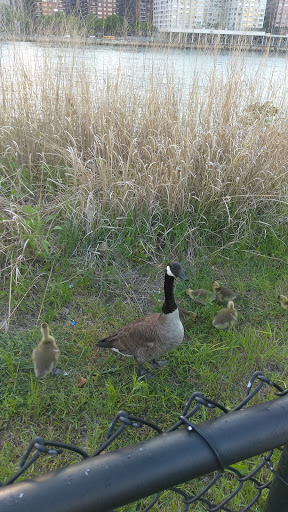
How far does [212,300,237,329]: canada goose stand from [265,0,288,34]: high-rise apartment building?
480 centimetres

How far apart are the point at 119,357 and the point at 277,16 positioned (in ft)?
18.9

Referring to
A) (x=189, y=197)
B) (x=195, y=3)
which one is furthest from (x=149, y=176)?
(x=195, y=3)

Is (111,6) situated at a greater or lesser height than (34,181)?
greater

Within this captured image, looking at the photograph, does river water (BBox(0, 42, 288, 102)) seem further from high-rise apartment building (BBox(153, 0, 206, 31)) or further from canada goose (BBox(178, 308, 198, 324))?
canada goose (BBox(178, 308, 198, 324))

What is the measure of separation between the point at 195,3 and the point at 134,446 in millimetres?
6326

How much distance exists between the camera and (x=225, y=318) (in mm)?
2961

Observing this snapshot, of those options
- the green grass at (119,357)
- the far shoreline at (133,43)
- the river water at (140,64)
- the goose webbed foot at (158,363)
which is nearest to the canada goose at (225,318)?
the green grass at (119,357)

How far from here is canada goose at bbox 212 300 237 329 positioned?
2.95 metres

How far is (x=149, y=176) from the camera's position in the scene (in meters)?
3.95

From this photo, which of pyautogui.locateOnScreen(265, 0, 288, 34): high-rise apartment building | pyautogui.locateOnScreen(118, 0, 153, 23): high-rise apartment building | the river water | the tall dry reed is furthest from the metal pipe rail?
pyautogui.locateOnScreen(265, 0, 288, 34): high-rise apartment building

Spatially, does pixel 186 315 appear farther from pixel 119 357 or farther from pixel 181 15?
pixel 181 15

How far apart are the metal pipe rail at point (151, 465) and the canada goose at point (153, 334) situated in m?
1.66

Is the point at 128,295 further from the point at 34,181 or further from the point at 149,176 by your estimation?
the point at 34,181

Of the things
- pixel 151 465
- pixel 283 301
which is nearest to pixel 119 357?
pixel 283 301
